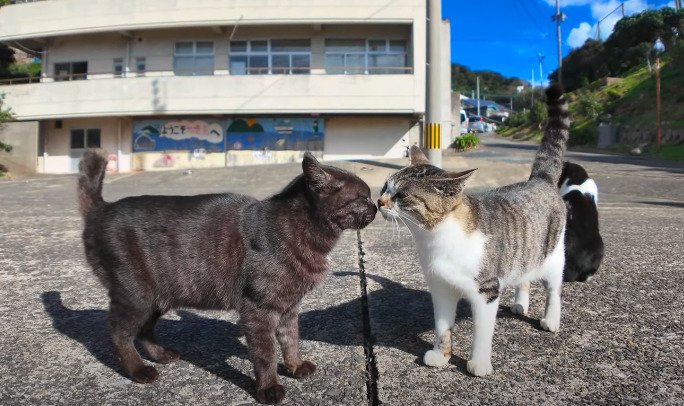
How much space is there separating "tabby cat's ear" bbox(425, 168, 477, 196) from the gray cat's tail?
1.12 meters

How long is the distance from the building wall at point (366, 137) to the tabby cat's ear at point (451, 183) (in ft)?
59.8

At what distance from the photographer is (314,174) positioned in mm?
2061

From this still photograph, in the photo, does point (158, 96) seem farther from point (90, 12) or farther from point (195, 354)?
point (195, 354)

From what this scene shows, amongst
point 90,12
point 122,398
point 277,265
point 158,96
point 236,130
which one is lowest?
point 122,398

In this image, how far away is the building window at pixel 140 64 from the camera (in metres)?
21.0

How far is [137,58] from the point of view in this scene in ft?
69.3

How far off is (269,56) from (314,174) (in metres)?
19.6

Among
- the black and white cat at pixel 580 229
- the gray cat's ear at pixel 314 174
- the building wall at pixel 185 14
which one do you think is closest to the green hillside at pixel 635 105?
the building wall at pixel 185 14

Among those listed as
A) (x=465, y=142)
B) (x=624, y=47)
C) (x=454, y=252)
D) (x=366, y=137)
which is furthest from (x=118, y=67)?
(x=624, y=47)

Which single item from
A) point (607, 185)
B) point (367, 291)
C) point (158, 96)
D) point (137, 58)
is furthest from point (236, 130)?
point (367, 291)

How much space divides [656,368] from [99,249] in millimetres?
2530

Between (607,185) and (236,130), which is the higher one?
(236,130)

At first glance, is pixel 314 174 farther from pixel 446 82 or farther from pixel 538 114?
pixel 538 114

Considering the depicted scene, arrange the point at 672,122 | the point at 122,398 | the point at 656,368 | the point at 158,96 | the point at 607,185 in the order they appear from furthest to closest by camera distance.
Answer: the point at 672,122
the point at 158,96
the point at 607,185
the point at 656,368
the point at 122,398
